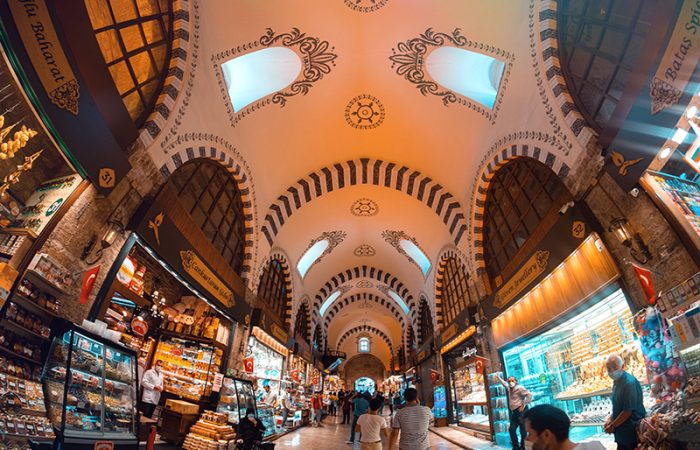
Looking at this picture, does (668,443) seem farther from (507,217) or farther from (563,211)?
(507,217)

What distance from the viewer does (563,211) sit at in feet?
13.8

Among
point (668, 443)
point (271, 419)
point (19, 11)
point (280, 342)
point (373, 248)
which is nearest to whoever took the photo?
point (668, 443)

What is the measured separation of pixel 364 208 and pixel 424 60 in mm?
4843

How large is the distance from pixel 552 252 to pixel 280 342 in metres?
7.05

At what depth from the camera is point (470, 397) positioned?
824 cm

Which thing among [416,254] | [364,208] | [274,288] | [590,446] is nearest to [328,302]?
[416,254]

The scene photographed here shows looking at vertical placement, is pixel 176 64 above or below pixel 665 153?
above

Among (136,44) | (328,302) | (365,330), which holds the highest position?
(365,330)

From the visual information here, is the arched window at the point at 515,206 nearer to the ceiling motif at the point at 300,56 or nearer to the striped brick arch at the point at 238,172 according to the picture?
the ceiling motif at the point at 300,56

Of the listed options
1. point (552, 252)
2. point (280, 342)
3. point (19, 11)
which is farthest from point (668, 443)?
point (280, 342)

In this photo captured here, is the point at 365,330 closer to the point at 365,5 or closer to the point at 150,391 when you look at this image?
the point at 150,391

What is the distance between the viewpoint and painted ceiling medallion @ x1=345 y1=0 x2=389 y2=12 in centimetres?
527

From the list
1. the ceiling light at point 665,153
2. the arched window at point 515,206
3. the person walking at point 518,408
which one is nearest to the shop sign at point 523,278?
the arched window at point 515,206

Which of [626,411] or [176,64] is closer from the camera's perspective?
[626,411]
